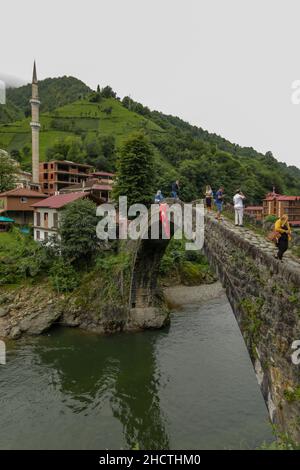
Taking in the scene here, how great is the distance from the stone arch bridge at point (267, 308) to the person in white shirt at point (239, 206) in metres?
0.50

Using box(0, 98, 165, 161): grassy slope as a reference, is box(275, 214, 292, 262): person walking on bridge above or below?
below

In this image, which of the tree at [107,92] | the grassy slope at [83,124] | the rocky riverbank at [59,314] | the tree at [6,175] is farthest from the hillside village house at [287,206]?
the tree at [107,92]

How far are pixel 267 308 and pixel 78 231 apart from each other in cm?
1655

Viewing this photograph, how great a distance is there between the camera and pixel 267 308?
23.4 ft

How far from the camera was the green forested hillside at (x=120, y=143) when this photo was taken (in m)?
63.3

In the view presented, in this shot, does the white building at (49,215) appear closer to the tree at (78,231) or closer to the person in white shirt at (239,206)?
the tree at (78,231)

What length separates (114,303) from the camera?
2067cm

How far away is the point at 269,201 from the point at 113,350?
34065 mm

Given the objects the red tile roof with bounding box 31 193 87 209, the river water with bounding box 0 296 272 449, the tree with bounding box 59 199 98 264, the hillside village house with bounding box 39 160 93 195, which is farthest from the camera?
the hillside village house with bounding box 39 160 93 195

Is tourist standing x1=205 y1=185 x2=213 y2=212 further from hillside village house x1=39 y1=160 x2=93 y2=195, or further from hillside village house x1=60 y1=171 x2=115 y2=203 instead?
hillside village house x1=39 y1=160 x2=93 y2=195

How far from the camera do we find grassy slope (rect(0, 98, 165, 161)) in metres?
80.7

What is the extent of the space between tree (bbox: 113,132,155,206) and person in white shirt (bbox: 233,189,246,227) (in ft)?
61.0

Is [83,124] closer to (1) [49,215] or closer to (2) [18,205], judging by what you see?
(2) [18,205]

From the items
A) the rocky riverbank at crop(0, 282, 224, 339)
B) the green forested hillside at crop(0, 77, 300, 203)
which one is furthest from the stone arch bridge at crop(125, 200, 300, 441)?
the green forested hillside at crop(0, 77, 300, 203)
